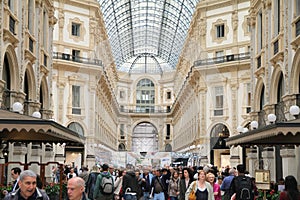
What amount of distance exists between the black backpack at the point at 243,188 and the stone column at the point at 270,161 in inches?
494

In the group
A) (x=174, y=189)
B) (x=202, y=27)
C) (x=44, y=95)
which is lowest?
(x=174, y=189)

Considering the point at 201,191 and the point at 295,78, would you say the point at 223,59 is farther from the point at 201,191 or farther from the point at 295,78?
the point at 201,191

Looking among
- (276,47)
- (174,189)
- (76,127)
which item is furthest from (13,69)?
(76,127)

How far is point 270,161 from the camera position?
81.7 feet

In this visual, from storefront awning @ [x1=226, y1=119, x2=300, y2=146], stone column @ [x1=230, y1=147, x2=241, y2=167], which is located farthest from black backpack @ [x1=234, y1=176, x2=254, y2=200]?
stone column @ [x1=230, y1=147, x2=241, y2=167]

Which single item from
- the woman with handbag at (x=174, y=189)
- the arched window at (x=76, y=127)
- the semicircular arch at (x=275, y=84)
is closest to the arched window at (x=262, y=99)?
the semicircular arch at (x=275, y=84)

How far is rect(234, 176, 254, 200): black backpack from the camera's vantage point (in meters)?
12.4

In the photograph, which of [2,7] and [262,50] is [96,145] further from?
[2,7]

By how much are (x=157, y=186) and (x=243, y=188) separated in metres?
5.26

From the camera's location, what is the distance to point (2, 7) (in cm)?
1886

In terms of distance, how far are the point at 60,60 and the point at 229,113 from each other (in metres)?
14.7

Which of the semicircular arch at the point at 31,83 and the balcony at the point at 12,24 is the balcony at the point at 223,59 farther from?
the balcony at the point at 12,24

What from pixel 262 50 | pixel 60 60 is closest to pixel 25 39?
pixel 262 50

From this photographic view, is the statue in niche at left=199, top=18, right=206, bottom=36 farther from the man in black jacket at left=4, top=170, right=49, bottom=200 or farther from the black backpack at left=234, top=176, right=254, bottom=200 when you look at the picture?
the man in black jacket at left=4, top=170, right=49, bottom=200
